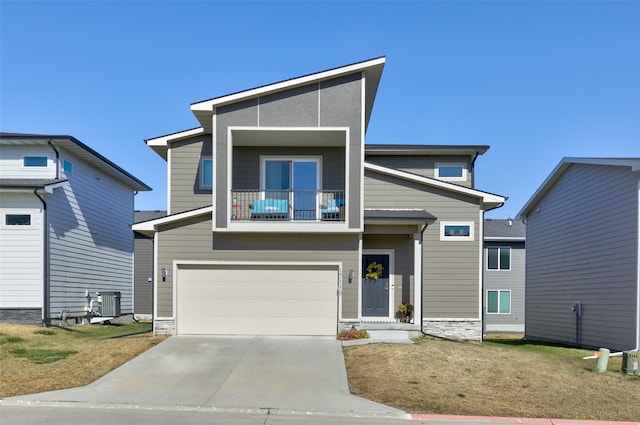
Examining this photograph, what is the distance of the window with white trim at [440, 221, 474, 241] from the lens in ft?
52.7

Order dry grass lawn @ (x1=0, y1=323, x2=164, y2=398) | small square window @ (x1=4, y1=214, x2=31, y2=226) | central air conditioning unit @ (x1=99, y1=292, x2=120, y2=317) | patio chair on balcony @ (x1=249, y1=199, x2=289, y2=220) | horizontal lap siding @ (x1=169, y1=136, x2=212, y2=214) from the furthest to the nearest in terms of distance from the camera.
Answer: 1. central air conditioning unit @ (x1=99, y1=292, x2=120, y2=317)
2. small square window @ (x1=4, y1=214, x2=31, y2=226)
3. horizontal lap siding @ (x1=169, y1=136, x2=212, y2=214)
4. patio chair on balcony @ (x1=249, y1=199, x2=289, y2=220)
5. dry grass lawn @ (x1=0, y1=323, x2=164, y2=398)

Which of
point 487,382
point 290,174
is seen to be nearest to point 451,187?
point 290,174

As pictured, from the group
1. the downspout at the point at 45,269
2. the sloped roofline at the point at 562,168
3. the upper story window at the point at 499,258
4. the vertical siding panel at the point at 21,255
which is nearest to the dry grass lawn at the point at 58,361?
the downspout at the point at 45,269

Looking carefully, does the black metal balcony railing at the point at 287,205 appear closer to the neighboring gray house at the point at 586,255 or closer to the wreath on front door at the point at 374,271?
the wreath on front door at the point at 374,271

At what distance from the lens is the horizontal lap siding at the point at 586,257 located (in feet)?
49.7

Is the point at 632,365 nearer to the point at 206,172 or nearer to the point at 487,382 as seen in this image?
the point at 487,382

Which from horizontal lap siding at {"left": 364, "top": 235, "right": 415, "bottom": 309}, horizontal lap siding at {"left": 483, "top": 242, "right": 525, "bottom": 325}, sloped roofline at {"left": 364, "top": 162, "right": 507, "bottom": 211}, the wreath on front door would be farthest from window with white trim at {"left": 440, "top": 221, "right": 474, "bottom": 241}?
horizontal lap siding at {"left": 483, "top": 242, "right": 525, "bottom": 325}

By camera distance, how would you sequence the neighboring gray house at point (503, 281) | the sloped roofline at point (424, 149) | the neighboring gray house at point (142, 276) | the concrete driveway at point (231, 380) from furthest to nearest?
the neighboring gray house at point (503, 281) → the neighboring gray house at point (142, 276) → the sloped roofline at point (424, 149) → the concrete driveway at point (231, 380)

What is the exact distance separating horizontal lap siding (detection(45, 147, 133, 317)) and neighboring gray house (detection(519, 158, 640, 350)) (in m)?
17.6

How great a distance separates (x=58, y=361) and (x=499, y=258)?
24.1m

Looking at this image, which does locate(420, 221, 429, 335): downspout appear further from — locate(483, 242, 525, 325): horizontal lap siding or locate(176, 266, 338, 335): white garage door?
locate(483, 242, 525, 325): horizontal lap siding

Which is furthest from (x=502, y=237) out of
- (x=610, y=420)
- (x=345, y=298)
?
(x=610, y=420)

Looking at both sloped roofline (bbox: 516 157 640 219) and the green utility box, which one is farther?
sloped roofline (bbox: 516 157 640 219)

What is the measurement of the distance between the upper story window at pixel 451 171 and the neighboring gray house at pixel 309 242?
277 centimetres
